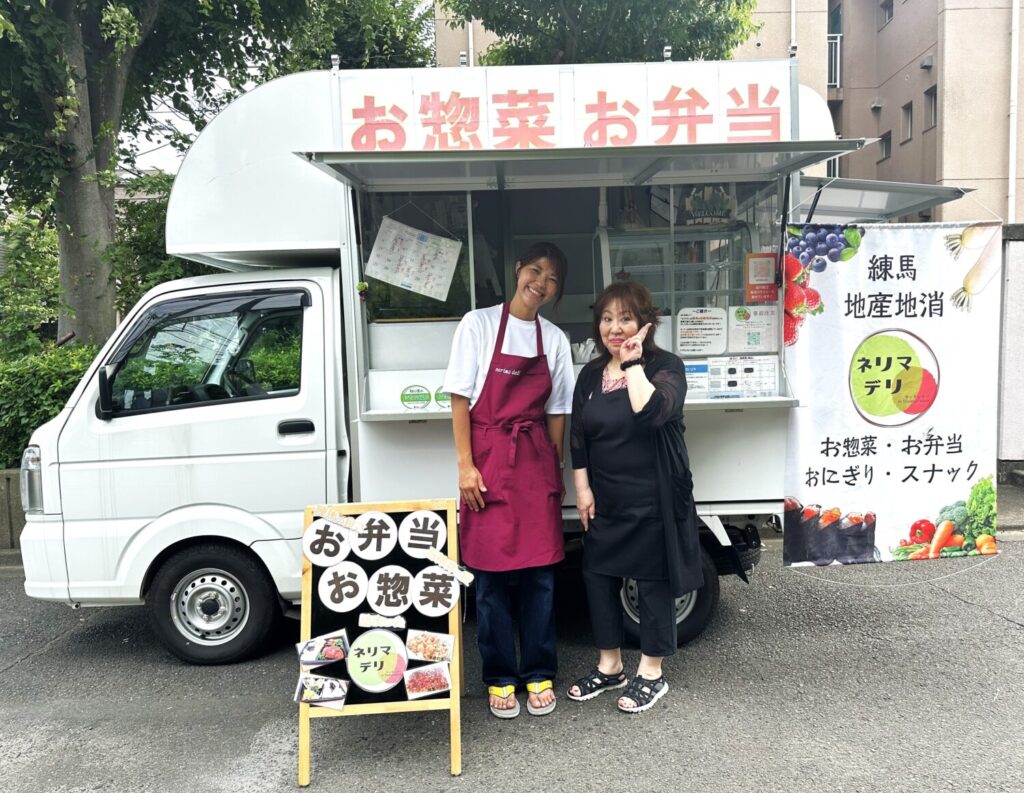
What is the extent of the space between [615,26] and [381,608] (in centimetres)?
669

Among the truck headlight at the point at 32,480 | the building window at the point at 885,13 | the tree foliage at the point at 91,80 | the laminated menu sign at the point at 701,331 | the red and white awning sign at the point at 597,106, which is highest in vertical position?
the building window at the point at 885,13

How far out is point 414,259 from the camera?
368 centimetres

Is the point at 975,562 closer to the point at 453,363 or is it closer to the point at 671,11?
the point at 453,363

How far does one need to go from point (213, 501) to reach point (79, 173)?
484 centimetres

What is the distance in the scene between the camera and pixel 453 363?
318 cm

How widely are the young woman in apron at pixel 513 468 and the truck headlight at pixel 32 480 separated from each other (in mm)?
2136

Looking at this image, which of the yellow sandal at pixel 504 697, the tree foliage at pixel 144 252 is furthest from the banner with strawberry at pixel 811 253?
the tree foliage at pixel 144 252

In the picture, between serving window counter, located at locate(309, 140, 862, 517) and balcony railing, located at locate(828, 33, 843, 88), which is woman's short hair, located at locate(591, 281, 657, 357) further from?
balcony railing, located at locate(828, 33, 843, 88)

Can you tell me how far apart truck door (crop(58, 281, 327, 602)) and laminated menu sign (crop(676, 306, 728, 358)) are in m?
1.80

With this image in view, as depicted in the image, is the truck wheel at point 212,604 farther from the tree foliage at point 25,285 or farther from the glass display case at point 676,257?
the tree foliage at point 25,285

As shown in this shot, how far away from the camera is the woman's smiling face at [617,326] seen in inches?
124

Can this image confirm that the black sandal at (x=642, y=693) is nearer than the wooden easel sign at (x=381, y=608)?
No

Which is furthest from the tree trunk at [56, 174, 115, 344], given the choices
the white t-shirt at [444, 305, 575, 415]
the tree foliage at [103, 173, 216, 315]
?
the white t-shirt at [444, 305, 575, 415]

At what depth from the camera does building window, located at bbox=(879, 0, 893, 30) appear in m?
15.8
